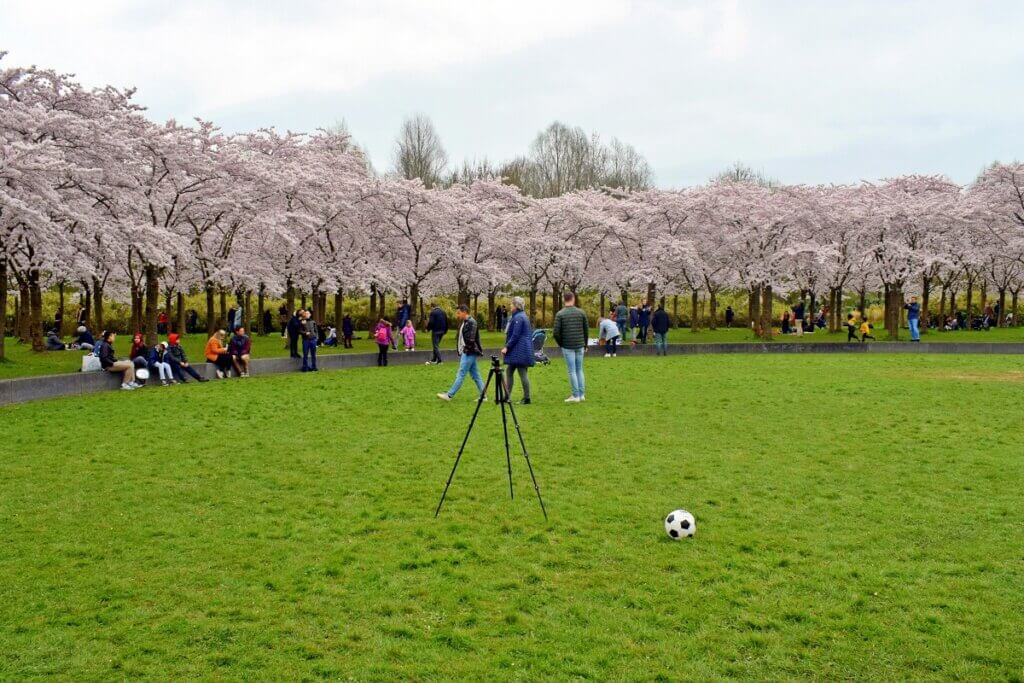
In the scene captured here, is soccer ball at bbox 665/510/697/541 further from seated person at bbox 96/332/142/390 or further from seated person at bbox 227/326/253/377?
seated person at bbox 227/326/253/377

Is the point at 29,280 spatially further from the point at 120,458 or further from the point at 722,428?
the point at 722,428

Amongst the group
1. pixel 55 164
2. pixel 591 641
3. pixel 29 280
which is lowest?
pixel 591 641

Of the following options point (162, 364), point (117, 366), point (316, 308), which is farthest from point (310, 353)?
point (316, 308)

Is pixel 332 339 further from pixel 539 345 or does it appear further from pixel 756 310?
pixel 756 310

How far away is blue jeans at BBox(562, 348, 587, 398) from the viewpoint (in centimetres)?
1508

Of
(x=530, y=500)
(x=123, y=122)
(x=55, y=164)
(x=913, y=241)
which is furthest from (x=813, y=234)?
(x=530, y=500)

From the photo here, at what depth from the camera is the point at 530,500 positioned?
8016mm

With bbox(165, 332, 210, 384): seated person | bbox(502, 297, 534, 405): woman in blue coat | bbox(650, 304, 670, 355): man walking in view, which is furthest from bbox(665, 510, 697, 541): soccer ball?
bbox(650, 304, 670, 355): man walking

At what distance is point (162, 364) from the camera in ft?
63.2

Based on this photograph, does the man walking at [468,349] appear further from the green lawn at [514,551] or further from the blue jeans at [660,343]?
the blue jeans at [660,343]

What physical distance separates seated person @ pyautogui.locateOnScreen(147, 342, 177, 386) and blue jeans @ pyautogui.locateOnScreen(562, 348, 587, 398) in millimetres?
9596

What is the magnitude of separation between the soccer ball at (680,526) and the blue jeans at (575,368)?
828 cm

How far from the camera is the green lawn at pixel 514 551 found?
4.71 metres

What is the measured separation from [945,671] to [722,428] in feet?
25.9
